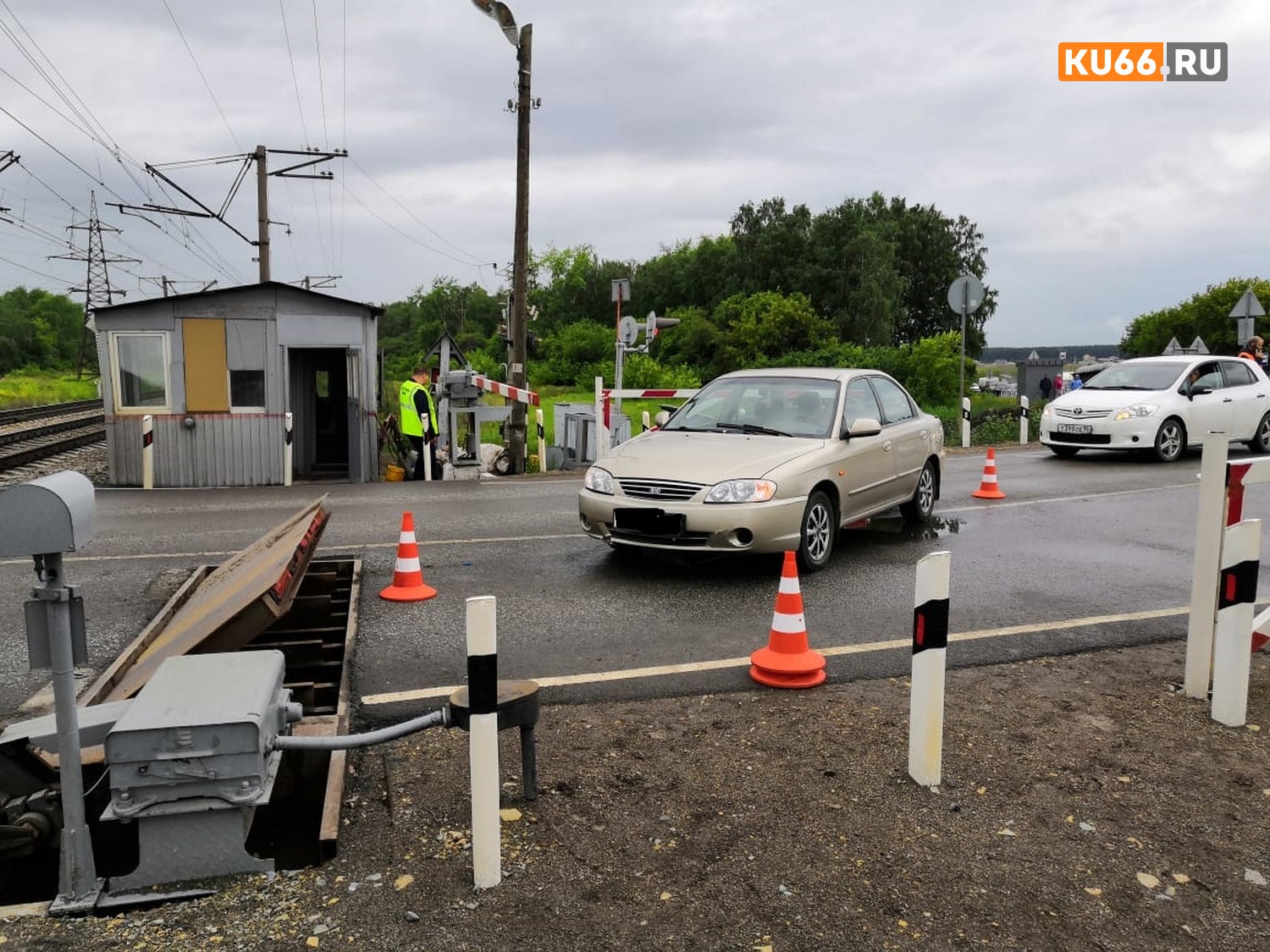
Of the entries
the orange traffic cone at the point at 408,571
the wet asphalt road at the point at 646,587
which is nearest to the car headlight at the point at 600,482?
the wet asphalt road at the point at 646,587

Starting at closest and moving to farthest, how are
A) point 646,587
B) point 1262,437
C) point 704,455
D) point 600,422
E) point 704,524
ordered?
1. point 704,524
2. point 646,587
3. point 704,455
4. point 600,422
5. point 1262,437

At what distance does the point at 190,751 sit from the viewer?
3.25m

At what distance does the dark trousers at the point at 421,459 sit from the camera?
16.3 metres

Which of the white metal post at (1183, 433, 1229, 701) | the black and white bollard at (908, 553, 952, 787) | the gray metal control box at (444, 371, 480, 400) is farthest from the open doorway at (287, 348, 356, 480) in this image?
the black and white bollard at (908, 553, 952, 787)

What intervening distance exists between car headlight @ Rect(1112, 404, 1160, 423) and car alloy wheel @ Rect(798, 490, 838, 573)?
30.9 feet

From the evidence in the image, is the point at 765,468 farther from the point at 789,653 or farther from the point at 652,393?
the point at 652,393

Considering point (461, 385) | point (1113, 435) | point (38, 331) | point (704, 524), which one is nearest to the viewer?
point (704, 524)

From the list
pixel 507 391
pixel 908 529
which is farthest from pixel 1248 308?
pixel 507 391

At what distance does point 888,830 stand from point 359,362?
14506 mm

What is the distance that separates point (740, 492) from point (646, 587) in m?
0.97

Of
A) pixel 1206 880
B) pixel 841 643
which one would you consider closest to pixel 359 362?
pixel 841 643

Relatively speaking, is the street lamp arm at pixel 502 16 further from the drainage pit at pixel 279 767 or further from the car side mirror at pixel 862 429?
the drainage pit at pixel 279 767

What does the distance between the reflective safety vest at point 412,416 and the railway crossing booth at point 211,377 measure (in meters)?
0.90

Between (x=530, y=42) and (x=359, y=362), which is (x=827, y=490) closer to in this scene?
(x=359, y=362)
